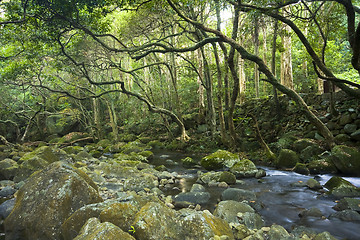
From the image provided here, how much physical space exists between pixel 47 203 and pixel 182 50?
20.2ft

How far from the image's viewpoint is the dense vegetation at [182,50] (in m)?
7.14

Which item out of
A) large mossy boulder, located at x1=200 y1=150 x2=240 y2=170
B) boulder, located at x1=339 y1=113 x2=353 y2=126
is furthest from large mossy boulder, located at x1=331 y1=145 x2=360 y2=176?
large mossy boulder, located at x1=200 y1=150 x2=240 y2=170

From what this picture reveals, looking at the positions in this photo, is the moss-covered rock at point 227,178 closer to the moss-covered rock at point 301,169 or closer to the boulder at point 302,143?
the moss-covered rock at point 301,169

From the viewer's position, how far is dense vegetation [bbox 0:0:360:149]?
23.4 ft

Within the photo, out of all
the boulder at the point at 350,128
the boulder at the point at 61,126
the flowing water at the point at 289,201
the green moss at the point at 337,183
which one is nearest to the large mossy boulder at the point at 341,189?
the green moss at the point at 337,183

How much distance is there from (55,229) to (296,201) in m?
4.95

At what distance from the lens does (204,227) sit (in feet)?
9.55

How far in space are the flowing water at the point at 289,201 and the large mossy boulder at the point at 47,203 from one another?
9.04 ft

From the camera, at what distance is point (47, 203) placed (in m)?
3.37

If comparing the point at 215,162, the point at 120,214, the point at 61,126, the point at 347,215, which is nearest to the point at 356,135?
the point at 347,215

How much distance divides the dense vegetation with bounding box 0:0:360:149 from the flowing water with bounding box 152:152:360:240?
7.20 feet

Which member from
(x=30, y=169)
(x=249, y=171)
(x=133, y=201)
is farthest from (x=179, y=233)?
(x=30, y=169)

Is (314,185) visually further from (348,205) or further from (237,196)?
(237,196)

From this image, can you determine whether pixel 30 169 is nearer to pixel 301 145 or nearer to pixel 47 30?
pixel 47 30
